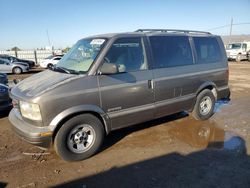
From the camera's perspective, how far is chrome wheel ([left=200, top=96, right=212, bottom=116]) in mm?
6152

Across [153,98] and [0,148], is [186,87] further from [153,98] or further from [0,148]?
[0,148]

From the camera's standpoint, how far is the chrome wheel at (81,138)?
4.08 meters

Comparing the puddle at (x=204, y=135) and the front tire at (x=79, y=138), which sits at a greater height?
the front tire at (x=79, y=138)

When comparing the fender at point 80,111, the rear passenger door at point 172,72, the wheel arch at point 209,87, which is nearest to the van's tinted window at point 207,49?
the rear passenger door at point 172,72

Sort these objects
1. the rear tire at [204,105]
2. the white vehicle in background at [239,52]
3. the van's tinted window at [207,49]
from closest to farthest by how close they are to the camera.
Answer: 1. the van's tinted window at [207,49]
2. the rear tire at [204,105]
3. the white vehicle in background at [239,52]

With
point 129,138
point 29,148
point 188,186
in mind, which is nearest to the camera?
point 188,186

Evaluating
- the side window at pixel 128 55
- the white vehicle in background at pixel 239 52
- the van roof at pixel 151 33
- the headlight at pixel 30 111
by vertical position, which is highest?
the van roof at pixel 151 33

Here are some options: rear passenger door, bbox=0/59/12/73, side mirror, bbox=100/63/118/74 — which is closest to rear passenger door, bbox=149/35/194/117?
side mirror, bbox=100/63/118/74

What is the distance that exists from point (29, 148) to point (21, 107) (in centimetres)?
113

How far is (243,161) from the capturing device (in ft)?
13.1

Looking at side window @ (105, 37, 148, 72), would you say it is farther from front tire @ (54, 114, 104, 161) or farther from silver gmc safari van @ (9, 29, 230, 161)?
front tire @ (54, 114, 104, 161)

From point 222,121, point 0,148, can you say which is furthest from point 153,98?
point 0,148

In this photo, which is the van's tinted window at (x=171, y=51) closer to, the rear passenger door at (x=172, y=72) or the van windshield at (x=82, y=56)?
the rear passenger door at (x=172, y=72)

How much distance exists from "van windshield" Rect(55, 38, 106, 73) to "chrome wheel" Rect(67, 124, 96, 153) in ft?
3.32
